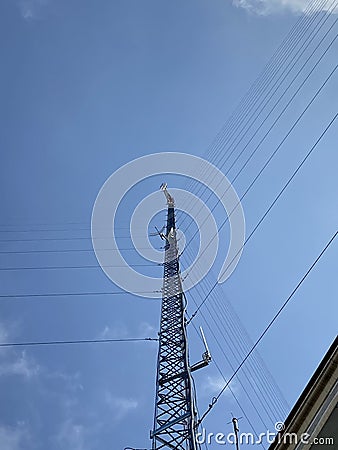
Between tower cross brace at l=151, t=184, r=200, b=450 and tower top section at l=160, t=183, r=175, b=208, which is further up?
tower top section at l=160, t=183, r=175, b=208

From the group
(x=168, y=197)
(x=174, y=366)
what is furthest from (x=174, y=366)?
(x=168, y=197)

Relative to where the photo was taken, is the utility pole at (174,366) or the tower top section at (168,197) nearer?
the utility pole at (174,366)

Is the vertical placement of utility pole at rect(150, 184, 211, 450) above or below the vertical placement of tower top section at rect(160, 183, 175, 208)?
below

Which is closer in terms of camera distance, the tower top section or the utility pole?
the utility pole

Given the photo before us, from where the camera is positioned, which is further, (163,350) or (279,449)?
(163,350)

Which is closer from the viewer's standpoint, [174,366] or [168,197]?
[174,366]

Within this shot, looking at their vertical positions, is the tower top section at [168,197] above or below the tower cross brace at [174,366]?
above

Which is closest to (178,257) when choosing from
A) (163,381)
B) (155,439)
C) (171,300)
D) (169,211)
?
(171,300)

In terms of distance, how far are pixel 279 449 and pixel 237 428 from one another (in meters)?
5.52

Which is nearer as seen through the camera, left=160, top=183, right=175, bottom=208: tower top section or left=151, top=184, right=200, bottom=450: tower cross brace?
left=151, top=184, right=200, bottom=450: tower cross brace

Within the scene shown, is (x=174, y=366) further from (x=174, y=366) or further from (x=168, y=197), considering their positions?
(x=168, y=197)

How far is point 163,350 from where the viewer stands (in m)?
12.9

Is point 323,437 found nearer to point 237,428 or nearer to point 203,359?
point 237,428

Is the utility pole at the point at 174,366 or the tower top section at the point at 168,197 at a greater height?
the tower top section at the point at 168,197
